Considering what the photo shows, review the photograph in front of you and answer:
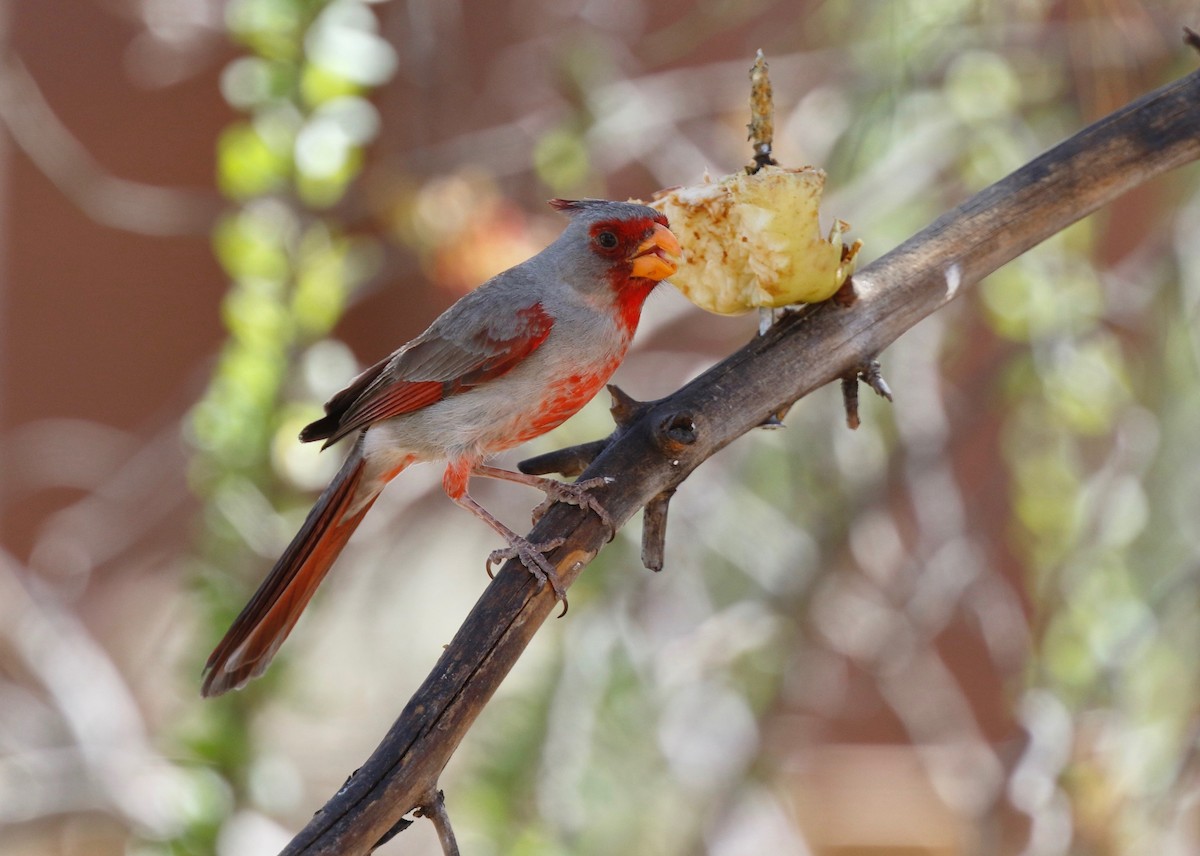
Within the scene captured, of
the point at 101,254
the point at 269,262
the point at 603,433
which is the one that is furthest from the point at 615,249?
the point at 101,254

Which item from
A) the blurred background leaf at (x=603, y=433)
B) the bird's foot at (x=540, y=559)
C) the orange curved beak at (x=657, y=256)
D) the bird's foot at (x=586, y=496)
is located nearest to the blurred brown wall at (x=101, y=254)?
the blurred background leaf at (x=603, y=433)

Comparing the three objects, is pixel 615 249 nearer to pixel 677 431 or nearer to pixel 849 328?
pixel 849 328

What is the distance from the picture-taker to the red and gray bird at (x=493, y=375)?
8.20 ft

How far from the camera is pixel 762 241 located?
6.38 ft

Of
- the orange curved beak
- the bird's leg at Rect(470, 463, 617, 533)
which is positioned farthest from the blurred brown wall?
the bird's leg at Rect(470, 463, 617, 533)

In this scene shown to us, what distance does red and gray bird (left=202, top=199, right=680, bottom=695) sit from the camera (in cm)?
250

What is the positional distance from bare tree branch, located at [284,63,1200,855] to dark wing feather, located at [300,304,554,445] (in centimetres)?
55

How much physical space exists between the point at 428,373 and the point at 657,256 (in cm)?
53

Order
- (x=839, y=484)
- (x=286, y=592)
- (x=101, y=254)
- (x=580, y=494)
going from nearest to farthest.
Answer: (x=580, y=494) → (x=286, y=592) → (x=839, y=484) → (x=101, y=254)

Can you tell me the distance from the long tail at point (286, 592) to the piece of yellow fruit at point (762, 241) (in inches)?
34.1

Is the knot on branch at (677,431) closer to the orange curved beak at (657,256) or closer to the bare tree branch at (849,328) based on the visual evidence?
the bare tree branch at (849,328)

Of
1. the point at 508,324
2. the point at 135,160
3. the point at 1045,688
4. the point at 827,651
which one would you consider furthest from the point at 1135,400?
the point at 135,160

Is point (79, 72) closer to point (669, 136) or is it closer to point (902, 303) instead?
point (669, 136)

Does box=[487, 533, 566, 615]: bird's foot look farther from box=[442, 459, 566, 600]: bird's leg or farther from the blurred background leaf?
the blurred background leaf
